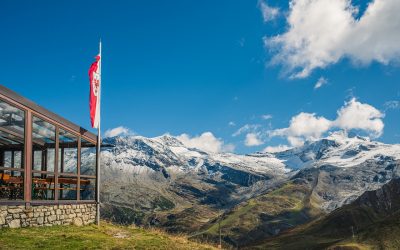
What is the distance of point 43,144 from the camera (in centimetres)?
3127

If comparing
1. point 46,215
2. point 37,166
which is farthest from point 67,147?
point 46,215

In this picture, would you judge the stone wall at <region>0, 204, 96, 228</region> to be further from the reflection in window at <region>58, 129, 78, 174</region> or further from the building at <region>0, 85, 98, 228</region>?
the reflection in window at <region>58, 129, 78, 174</region>

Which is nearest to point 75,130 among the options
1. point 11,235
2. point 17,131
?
point 17,131

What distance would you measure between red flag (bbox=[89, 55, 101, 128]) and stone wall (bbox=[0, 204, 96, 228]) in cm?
585

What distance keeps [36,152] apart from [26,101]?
5.10 m

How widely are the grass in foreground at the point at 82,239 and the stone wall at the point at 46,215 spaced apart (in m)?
0.64

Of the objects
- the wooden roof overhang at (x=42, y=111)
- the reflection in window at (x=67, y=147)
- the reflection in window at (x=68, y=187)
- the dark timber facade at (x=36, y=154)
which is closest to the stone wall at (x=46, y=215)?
the dark timber facade at (x=36, y=154)

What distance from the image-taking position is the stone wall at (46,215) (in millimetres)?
25406

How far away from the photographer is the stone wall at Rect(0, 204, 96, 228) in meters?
25.4

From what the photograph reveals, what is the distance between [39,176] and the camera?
3259 cm

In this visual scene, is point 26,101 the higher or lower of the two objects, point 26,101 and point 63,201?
the higher

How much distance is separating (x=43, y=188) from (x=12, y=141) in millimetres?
3608

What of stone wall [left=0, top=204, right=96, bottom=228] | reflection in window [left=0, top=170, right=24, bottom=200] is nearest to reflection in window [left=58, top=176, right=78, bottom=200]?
stone wall [left=0, top=204, right=96, bottom=228]

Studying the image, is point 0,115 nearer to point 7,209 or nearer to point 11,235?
point 7,209
